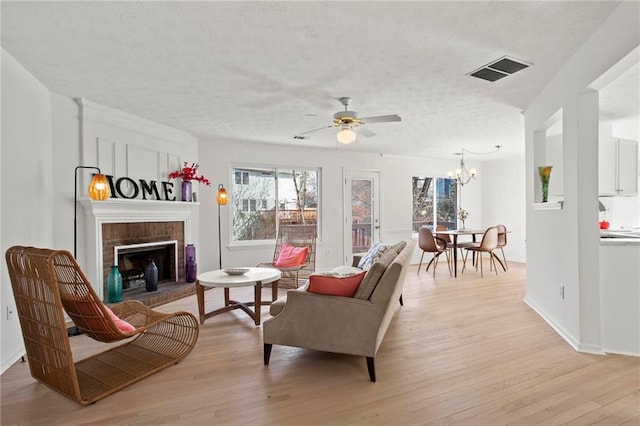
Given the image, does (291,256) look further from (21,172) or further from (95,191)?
(21,172)

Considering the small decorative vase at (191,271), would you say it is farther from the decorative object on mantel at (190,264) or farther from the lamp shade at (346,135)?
the lamp shade at (346,135)

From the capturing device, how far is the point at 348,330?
2475mm

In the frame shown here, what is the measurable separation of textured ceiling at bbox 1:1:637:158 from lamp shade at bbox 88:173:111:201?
2.82ft

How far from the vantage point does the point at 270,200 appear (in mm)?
6473

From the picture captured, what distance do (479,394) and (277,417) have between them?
4.10 ft

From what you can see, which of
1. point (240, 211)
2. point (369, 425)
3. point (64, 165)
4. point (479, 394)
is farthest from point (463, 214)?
point (64, 165)

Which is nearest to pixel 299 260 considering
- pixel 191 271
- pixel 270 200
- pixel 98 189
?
pixel 191 271

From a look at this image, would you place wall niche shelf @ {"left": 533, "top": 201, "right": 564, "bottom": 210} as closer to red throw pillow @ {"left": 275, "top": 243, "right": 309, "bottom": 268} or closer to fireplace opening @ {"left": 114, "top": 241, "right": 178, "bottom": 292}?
red throw pillow @ {"left": 275, "top": 243, "right": 309, "bottom": 268}

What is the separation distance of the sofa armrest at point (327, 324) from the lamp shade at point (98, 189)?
228cm

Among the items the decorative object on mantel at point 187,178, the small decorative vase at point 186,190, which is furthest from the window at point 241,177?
the small decorative vase at point 186,190

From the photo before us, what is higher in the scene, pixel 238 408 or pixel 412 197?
pixel 412 197

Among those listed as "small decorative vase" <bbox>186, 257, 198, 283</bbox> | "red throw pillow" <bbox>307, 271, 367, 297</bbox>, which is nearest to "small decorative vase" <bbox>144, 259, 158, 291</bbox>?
"small decorative vase" <bbox>186, 257, 198, 283</bbox>

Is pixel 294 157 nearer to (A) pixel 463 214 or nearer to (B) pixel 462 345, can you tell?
(A) pixel 463 214

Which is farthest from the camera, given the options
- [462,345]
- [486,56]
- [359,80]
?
[359,80]
